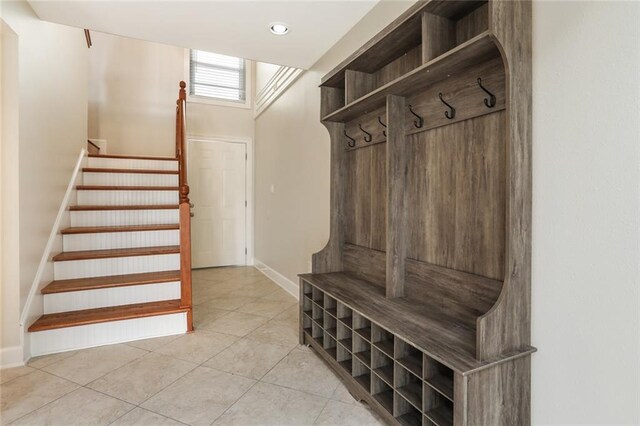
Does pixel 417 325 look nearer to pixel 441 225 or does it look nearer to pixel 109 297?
pixel 441 225

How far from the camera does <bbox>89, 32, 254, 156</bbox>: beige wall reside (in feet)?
15.3

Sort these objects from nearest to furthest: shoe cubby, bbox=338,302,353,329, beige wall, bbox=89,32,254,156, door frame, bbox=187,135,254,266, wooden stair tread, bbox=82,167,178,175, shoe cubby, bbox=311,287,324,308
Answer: shoe cubby, bbox=338,302,353,329 → shoe cubby, bbox=311,287,324,308 → wooden stair tread, bbox=82,167,178,175 → beige wall, bbox=89,32,254,156 → door frame, bbox=187,135,254,266

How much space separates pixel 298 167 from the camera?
346 cm

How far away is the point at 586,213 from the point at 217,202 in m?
4.71

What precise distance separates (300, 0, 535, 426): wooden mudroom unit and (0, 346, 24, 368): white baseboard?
1.94m

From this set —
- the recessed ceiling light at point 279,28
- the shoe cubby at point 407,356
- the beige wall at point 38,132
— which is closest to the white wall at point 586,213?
the shoe cubby at point 407,356

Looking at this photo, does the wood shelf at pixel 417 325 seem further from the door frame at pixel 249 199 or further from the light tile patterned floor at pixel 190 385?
the door frame at pixel 249 199

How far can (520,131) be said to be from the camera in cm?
116

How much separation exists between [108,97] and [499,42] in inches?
206

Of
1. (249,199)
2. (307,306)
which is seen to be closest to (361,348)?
(307,306)

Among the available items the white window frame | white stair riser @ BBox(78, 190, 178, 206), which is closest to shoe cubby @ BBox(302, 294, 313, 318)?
white stair riser @ BBox(78, 190, 178, 206)

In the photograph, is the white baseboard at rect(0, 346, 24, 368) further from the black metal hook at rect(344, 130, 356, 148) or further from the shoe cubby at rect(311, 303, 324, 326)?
the black metal hook at rect(344, 130, 356, 148)

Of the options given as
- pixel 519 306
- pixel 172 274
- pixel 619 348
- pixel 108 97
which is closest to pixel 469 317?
pixel 519 306

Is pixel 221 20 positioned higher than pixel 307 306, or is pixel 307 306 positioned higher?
pixel 221 20
